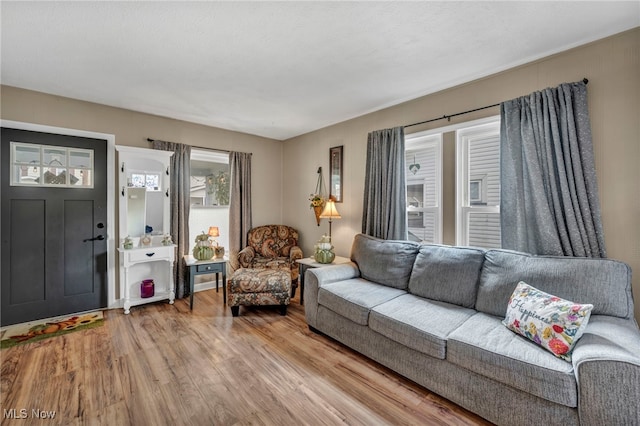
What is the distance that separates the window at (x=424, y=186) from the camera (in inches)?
121

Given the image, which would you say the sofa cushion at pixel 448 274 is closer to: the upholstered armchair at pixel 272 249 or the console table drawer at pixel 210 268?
the upholstered armchair at pixel 272 249

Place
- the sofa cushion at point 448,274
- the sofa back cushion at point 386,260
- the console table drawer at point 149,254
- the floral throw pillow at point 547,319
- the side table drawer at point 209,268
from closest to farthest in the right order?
the floral throw pillow at point 547,319 → the sofa cushion at point 448,274 → the sofa back cushion at point 386,260 → the console table drawer at point 149,254 → the side table drawer at point 209,268

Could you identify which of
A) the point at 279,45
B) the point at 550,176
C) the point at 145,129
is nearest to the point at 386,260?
the point at 550,176

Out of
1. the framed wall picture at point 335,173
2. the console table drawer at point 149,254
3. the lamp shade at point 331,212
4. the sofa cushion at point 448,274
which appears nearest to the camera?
the sofa cushion at point 448,274

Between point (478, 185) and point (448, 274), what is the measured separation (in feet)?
3.25

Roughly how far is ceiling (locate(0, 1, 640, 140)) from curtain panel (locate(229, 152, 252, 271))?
A: 1.38 m

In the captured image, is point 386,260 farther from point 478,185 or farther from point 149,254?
point 149,254

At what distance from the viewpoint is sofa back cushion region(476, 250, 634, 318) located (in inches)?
71.0

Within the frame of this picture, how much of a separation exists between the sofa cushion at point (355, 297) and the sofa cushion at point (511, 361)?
2.28 feet

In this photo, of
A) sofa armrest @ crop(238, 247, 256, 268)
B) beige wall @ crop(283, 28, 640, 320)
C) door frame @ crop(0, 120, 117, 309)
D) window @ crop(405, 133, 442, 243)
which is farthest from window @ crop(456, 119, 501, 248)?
door frame @ crop(0, 120, 117, 309)

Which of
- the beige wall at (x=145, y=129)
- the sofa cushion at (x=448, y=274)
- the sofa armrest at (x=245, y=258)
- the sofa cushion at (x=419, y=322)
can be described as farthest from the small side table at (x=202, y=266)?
the sofa cushion at (x=448, y=274)

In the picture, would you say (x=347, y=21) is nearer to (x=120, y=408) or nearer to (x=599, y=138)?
(x=599, y=138)

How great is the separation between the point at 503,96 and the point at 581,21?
70 centimetres

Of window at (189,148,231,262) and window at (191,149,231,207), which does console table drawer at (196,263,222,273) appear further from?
window at (191,149,231,207)
